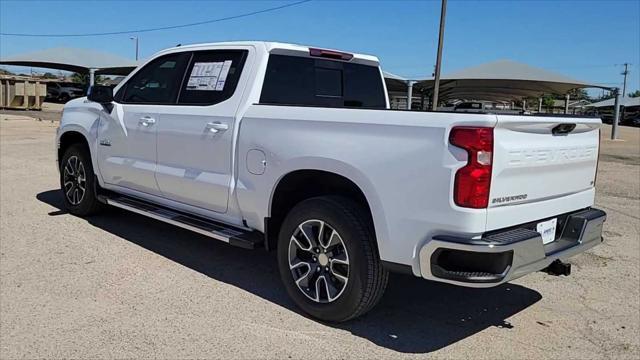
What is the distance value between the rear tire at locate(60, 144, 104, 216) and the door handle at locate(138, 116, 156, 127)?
1313 millimetres

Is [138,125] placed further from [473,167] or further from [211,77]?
[473,167]

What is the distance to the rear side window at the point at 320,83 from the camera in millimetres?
4789

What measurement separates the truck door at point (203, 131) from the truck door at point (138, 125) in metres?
0.14

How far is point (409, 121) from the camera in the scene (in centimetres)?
335

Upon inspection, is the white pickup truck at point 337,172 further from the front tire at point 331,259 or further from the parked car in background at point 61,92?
the parked car in background at point 61,92

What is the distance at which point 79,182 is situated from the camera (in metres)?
6.53

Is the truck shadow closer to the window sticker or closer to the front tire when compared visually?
the front tire

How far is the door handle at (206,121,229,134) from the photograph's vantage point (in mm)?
4520

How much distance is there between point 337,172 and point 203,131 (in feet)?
→ 4.97

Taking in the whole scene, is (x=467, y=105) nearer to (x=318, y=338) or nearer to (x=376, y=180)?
(x=376, y=180)

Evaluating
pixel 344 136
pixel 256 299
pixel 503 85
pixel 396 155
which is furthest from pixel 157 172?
pixel 503 85

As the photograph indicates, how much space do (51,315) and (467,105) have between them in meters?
3.46

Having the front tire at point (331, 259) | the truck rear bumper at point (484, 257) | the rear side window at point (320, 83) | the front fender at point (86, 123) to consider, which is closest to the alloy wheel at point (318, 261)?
the front tire at point (331, 259)

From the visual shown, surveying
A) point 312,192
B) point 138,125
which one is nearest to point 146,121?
point 138,125
